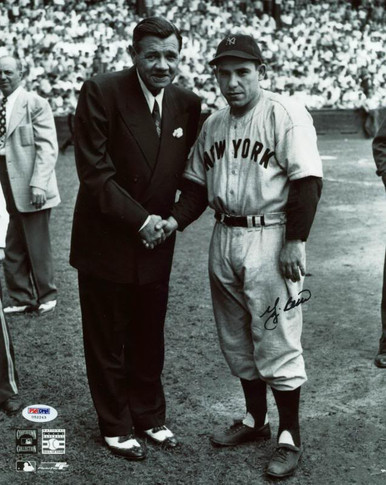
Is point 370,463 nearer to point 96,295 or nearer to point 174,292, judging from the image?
point 96,295

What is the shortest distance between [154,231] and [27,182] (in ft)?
9.04

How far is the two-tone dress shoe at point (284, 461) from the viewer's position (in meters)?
3.50

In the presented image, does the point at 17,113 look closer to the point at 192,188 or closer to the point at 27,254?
the point at 27,254

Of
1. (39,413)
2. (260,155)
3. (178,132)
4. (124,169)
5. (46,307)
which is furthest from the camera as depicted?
(46,307)

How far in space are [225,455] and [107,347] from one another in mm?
779

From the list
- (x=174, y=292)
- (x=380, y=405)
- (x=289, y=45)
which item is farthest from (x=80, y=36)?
(x=380, y=405)

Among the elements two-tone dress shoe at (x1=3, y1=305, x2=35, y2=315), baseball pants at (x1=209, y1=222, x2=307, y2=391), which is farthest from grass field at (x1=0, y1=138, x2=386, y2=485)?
baseball pants at (x1=209, y1=222, x2=307, y2=391)

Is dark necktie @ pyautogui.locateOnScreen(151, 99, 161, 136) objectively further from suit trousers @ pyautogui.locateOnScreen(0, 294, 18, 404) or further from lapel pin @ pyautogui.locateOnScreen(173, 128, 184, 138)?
suit trousers @ pyautogui.locateOnScreen(0, 294, 18, 404)

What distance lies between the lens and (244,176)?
3535mm

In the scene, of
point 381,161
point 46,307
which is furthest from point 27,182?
point 381,161

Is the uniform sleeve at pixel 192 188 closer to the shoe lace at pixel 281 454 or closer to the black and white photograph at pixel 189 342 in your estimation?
the black and white photograph at pixel 189 342

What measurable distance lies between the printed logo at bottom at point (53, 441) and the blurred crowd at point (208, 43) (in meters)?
15.3

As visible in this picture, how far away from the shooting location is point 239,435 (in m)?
3.86
